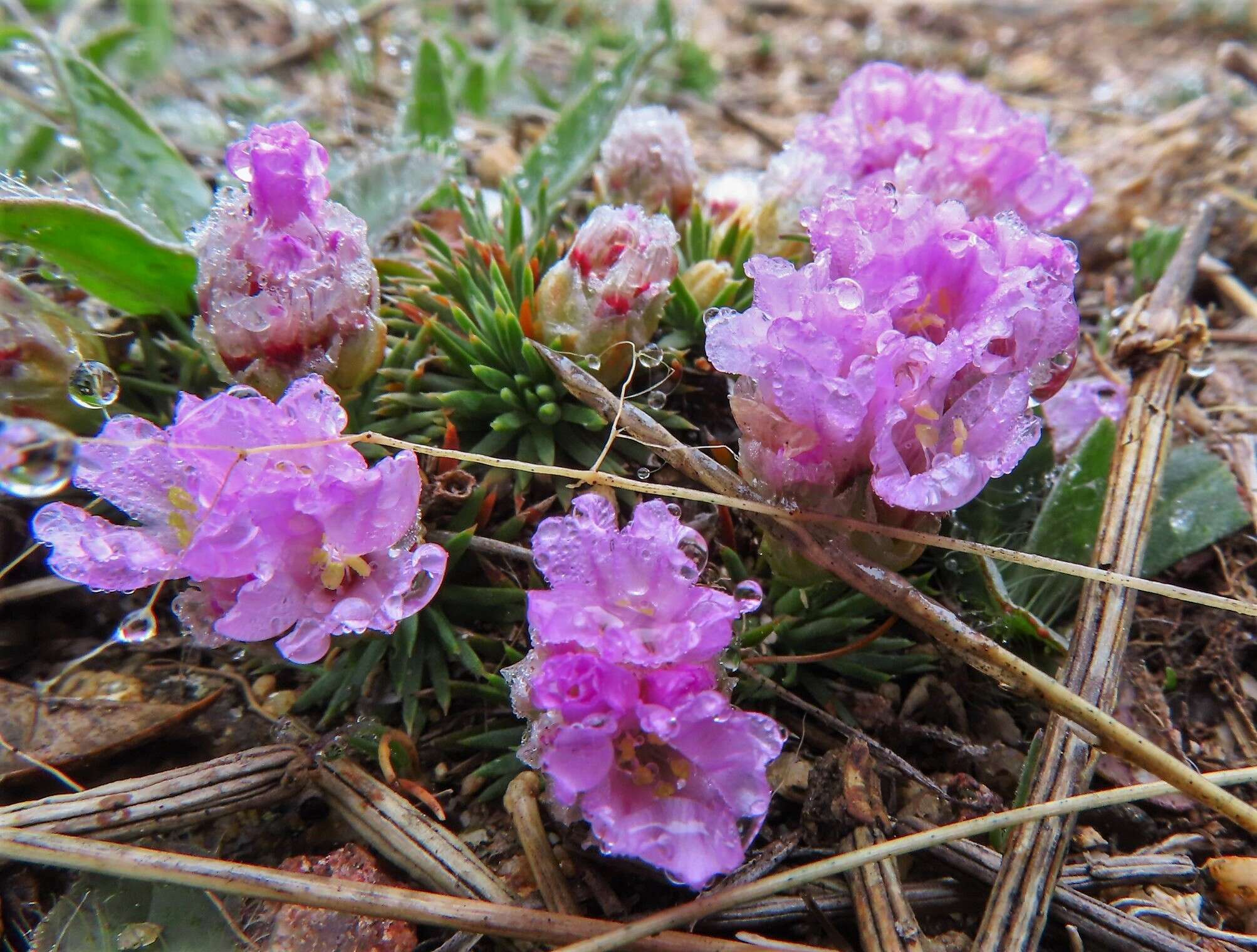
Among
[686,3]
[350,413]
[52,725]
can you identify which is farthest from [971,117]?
[686,3]

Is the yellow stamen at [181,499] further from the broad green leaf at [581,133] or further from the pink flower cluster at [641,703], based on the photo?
the broad green leaf at [581,133]

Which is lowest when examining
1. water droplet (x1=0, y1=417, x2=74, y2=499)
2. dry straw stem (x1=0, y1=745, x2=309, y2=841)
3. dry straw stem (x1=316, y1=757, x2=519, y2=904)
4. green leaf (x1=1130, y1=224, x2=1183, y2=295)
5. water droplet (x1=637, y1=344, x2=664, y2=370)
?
dry straw stem (x1=0, y1=745, x2=309, y2=841)

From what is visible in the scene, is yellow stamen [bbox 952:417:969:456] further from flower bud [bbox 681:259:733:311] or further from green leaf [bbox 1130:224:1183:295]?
green leaf [bbox 1130:224:1183:295]

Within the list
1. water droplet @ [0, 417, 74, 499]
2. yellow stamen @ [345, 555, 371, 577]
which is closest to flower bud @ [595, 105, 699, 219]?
yellow stamen @ [345, 555, 371, 577]

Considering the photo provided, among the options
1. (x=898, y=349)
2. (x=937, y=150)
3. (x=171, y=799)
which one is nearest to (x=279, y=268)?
(x=171, y=799)

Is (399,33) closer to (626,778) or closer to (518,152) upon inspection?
(518,152)

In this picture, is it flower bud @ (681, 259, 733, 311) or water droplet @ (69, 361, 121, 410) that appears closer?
water droplet @ (69, 361, 121, 410)

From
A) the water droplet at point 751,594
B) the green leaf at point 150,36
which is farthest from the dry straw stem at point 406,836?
the green leaf at point 150,36
